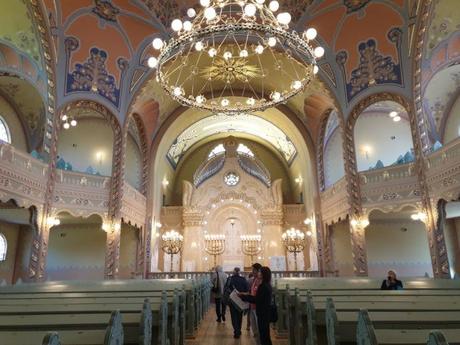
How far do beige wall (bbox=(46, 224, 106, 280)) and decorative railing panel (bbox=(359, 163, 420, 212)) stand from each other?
14.1 m

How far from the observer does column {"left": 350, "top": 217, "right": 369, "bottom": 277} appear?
14211 mm

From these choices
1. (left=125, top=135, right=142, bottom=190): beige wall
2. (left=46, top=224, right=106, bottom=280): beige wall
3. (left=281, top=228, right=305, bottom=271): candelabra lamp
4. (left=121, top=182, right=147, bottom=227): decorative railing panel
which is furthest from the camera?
(left=281, top=228, right=305, bottom=271): candelabra lamp

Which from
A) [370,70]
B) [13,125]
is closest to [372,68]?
[370,70]

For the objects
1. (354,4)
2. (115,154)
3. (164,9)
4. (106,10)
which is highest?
(164,9)

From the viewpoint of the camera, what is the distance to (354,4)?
→ 13969 millimetres

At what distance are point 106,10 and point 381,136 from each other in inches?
592

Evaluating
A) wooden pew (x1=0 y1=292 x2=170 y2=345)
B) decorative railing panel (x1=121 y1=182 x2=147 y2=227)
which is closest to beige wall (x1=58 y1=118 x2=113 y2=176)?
decorative railing panel (x1=121 y1=182 x2=147 y2=227)

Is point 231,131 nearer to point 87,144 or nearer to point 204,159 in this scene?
point 204,159

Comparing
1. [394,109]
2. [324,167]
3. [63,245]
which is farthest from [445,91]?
[63,245]

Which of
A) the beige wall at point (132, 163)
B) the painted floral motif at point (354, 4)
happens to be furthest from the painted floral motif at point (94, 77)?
the painted floral motif at point (354, 4)

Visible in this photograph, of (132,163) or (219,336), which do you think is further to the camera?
(132,163)

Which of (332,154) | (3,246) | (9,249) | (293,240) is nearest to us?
(3,246)

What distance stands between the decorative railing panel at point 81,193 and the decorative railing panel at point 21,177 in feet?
3.01

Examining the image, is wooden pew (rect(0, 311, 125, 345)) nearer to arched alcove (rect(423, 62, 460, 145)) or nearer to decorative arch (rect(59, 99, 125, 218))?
decorative arch (rect(59, 99, 125, 218))
